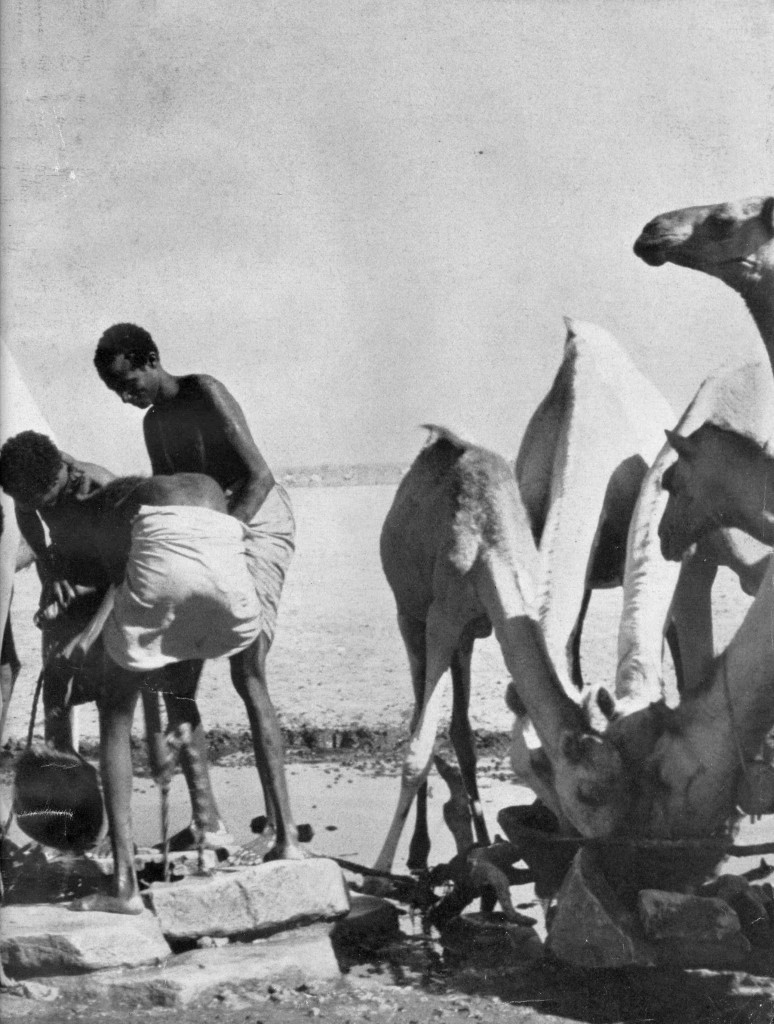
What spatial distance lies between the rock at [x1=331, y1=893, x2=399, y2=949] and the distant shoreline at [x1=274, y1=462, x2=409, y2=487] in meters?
2.11

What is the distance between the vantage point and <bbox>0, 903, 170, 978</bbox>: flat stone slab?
4.18 metres

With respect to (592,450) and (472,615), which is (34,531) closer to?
(472,615)

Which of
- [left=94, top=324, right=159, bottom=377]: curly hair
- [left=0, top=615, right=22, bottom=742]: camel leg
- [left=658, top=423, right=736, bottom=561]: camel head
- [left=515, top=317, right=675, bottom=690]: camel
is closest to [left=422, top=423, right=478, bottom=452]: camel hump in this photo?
[left=515, top=317, right=675, bottom=690]: camel

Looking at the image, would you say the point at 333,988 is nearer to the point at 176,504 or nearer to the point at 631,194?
the point at 176,504

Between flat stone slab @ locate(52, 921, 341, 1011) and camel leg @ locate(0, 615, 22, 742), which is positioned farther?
camel leg @ locate(0, 615, 22, 742)

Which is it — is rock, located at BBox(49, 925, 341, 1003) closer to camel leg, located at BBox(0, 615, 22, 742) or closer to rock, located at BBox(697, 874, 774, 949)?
rock, located at BBox(697, 874, 774, 949)

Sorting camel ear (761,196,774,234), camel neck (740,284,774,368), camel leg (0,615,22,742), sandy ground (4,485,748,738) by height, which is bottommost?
sandy ground (4,485,748,738)

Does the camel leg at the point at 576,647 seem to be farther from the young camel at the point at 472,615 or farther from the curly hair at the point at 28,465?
the curly hair at the point at 28,465

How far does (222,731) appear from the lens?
860 cm

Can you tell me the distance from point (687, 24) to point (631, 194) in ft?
2.37

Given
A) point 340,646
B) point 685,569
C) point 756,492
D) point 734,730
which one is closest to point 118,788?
point 734,730

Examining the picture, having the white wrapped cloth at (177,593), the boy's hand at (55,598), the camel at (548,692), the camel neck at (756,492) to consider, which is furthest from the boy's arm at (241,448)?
the camel neck at (756,492)

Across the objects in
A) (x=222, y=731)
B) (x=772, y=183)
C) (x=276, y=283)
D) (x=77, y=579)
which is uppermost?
(x=772, y=183)

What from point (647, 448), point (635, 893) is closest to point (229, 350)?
point (647, 448)
